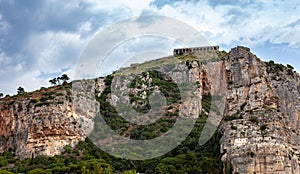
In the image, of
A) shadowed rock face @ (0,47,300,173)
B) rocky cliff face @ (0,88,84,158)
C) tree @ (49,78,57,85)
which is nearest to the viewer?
shadowed rock face @ (0,47,300,173)

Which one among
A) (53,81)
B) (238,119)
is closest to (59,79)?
(53,81)

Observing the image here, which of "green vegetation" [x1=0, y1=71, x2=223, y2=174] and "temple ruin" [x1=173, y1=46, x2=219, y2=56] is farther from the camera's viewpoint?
"temple ruin" [x1=173, y1=46, x2=219, y2=56]

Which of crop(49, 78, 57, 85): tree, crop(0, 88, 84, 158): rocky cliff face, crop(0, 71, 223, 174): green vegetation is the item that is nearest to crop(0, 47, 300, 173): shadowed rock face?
crop(0, 88, 84, 158): rocky cliff face

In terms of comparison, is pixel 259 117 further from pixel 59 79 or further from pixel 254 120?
pixel 59 79

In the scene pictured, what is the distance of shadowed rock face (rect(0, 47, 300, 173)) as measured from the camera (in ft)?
195

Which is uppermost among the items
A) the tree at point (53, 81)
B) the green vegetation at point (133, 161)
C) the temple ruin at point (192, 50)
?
the temple ruin at point (192, 50)

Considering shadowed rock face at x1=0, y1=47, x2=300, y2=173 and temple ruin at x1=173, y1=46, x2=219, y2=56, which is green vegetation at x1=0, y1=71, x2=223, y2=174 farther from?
temple ruin at x1=173, y1=46, x2=219, y2=56

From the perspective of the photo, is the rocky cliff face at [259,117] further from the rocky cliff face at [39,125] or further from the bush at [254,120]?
the rocky cliff face at [39,125]

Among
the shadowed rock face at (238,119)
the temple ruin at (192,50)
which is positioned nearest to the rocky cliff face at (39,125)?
the shadowed rock face at (238,119)

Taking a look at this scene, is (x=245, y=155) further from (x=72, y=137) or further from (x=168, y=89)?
(x=168, y=89)

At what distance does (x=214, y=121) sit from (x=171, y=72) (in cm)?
1684

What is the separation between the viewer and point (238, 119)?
223ft

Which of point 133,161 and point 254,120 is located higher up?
point 254,120

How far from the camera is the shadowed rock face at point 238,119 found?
59.4 m
